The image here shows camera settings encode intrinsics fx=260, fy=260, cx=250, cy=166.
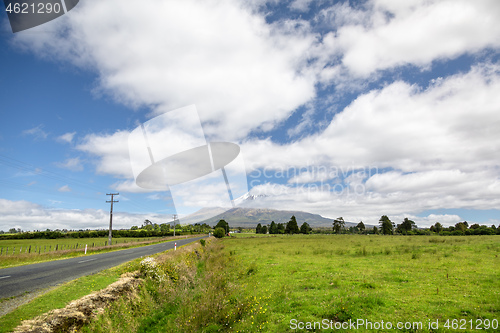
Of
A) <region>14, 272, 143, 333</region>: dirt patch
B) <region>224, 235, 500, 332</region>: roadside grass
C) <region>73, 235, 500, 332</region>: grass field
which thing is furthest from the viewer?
<region>224, 235, 500, 332</region>: roadside grass

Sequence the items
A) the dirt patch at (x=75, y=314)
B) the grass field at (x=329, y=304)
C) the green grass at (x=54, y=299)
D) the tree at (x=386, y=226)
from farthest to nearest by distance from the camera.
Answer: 1. the tree at (x=386, y=226)
2. the grass field at (x=329, y=304)
3. the green grass at (x=54, y=299)
4. the dirt patch at (x=75, y=314)

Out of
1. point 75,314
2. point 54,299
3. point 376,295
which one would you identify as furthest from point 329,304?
point 54,299

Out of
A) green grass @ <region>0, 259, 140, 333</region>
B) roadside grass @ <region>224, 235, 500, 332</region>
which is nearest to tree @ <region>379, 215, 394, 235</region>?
roadside grass @ <region>224, 235, 500, 332</region>

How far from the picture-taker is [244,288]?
46.5ft

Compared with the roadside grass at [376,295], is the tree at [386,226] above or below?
below

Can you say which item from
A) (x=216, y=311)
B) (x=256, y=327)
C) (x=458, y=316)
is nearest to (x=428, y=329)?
(x=458, y=316)

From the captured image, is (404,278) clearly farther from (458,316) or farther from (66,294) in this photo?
(66,294)

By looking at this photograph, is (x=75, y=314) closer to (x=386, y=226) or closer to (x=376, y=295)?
(x=376, y=295)

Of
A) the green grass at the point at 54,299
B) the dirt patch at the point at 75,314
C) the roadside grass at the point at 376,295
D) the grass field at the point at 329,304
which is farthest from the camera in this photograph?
the roadside grass at the point at 376,295

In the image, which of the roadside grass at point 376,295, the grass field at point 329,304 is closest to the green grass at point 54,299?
the grass field at point 329,304

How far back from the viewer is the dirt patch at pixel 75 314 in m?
7.70

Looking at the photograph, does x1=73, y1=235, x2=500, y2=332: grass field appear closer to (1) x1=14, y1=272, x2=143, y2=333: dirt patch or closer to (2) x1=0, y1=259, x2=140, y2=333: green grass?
(1) x1=14, y1=272, x2=143, y2=333: dirt patch

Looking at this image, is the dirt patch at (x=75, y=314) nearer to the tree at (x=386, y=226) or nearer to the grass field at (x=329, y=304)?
the grass field at (x=329, y=304)

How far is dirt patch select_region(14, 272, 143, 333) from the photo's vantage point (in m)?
Answer: 7.70
